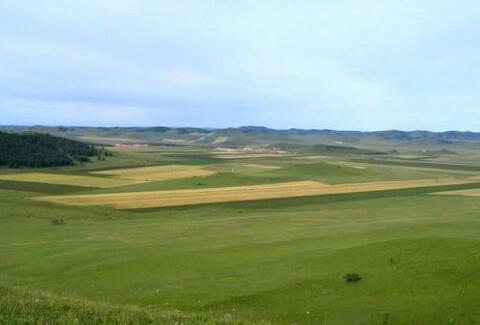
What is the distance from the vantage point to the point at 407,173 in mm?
107625

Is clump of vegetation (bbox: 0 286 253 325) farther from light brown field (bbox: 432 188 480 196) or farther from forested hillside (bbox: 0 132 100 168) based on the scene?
forested hillside (bbox: 0 132 100 168)

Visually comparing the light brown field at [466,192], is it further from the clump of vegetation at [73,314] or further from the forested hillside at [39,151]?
the forested hillside at [39,151]

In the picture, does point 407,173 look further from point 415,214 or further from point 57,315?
point 57,315

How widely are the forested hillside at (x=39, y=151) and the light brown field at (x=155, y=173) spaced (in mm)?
14899

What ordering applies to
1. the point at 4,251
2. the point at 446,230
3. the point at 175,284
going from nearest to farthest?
the point at 175,284 < the point at 4,251 < the point at 446,230

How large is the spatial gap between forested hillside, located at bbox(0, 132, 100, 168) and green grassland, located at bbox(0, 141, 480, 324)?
60908 millimetres

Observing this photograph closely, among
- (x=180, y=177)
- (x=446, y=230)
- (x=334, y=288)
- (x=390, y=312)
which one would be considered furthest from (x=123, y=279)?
(x=180, y=177)

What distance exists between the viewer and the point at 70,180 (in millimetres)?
85688

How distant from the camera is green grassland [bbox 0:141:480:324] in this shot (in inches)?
730

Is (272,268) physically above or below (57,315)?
below

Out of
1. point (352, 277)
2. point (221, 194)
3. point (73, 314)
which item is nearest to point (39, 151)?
point (221, 194)

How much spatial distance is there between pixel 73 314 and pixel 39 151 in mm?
110439

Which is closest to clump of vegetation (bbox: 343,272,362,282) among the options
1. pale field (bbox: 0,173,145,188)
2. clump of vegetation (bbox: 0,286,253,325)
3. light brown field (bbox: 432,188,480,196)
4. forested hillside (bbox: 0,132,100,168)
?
clump of vegetation (bbox: 0,286,253,325)

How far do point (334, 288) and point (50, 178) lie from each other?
7372cm
